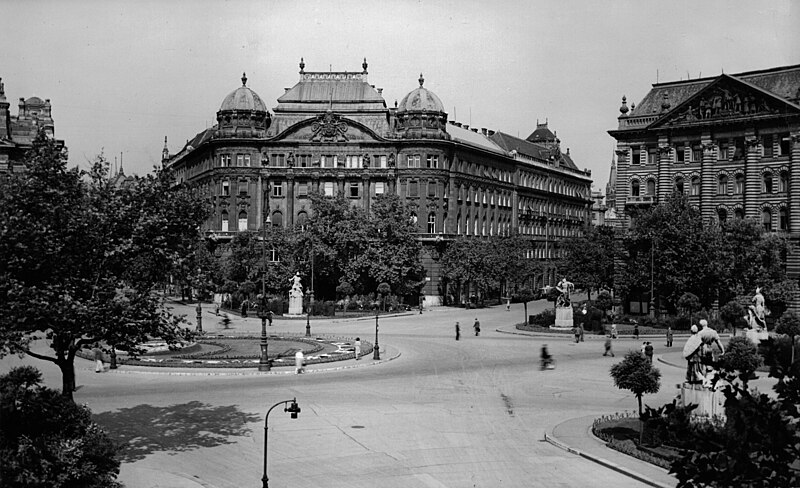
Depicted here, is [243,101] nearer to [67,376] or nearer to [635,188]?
[635,188]

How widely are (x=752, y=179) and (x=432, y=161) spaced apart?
35.0 meters

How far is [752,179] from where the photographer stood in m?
74.6

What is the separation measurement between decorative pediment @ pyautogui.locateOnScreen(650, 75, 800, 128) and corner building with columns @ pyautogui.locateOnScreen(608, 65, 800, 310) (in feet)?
0.30

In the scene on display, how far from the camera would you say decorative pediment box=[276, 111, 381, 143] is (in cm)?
9419

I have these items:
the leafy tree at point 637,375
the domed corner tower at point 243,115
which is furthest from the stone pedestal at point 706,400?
the domed corner tower at point 243,115

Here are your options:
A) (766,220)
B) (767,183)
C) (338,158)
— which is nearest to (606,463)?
(766,220)

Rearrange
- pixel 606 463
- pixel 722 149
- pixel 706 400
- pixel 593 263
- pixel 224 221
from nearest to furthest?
1. pixel 606 463
2. pixel 706 400
3. pixel 722 149
4. pixel 593 263
5. pixel 224 221

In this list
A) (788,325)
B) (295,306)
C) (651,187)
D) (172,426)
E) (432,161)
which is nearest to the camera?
(172,426)

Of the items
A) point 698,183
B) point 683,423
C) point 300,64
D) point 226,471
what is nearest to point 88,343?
point 226,471

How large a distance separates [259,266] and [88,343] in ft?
203

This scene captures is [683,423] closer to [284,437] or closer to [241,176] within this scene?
[284,437]

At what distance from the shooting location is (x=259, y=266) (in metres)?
85.2

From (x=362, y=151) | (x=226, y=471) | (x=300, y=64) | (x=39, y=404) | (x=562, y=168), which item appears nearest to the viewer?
Result: (x=39, y=404)

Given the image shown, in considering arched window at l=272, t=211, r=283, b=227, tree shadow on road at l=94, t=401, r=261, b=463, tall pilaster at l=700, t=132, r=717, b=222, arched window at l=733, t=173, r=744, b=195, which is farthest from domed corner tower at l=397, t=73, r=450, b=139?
tree shadow on road at l=94, t=401, r=261, b=463
